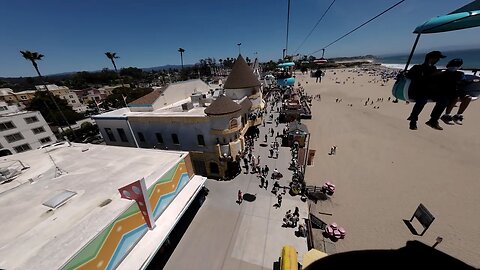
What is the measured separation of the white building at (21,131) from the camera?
2658 cm

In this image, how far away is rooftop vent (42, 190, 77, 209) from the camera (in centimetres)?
937

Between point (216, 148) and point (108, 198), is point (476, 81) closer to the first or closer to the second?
point (108, 198)

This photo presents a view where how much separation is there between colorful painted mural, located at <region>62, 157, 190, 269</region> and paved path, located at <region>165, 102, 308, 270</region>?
3699 mm

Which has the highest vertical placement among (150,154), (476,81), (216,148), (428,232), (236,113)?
(476,81)

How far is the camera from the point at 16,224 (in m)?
8.55

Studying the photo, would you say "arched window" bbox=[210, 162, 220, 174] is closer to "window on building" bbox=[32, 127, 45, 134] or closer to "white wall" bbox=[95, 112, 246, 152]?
"white wall" bbox=[95, 112, 246, 152]

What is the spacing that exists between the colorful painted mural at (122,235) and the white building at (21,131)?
30412mm

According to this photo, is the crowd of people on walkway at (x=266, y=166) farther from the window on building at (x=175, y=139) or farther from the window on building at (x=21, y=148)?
the window on building at (x=21, y=148)

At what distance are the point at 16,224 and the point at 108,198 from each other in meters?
3.67

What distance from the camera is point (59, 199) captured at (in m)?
9.66

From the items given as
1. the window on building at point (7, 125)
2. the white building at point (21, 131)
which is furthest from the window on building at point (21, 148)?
the window on building at point (7, 125)

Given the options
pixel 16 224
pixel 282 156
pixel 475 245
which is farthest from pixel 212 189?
pixel 475 245

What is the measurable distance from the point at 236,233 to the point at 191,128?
10.6 metres

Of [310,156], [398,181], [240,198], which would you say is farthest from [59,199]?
[398,181]
